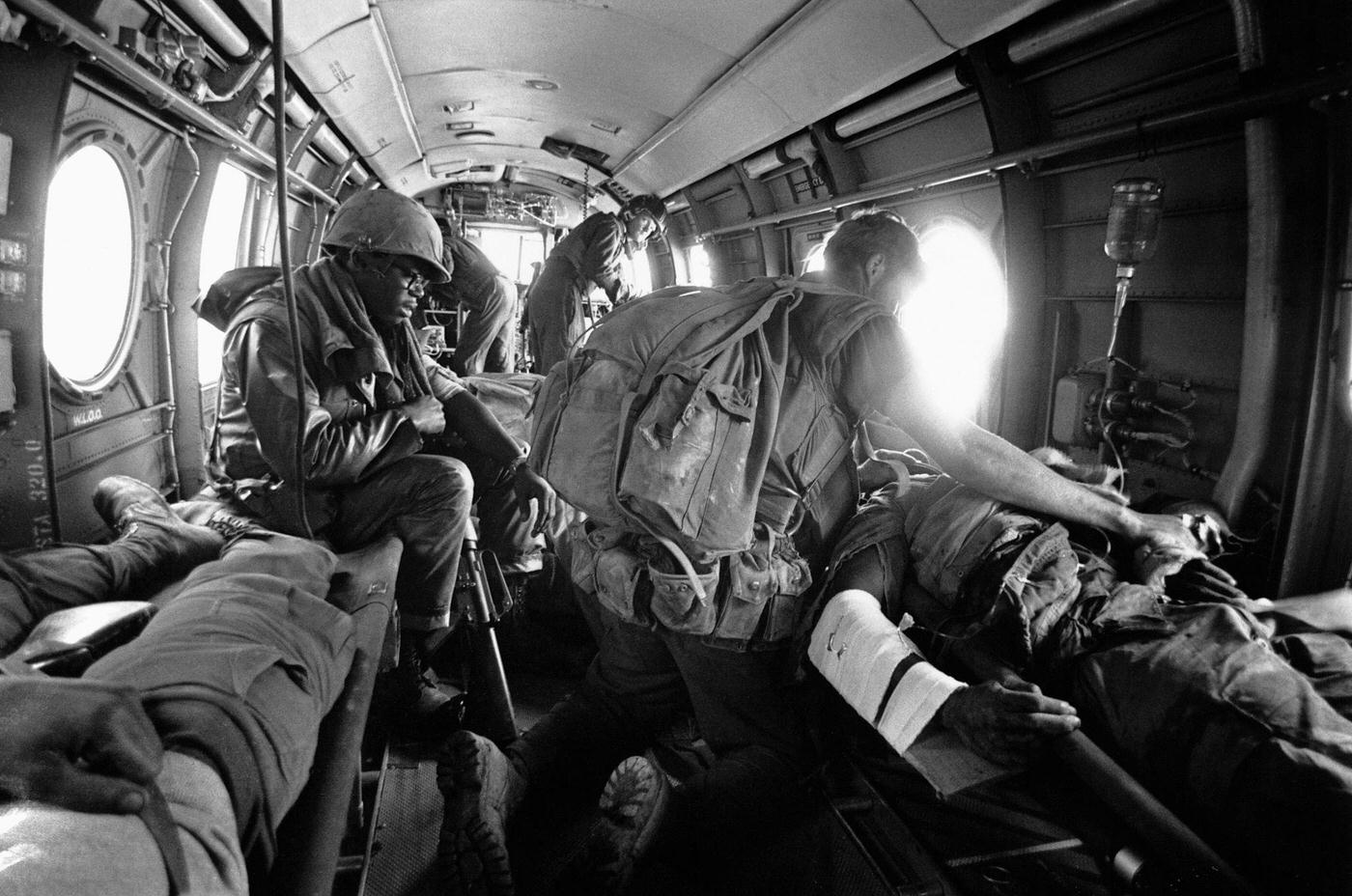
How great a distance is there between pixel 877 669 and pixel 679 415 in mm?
863

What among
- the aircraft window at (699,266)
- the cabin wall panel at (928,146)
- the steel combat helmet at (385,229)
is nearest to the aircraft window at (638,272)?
the aircraft window at (699,266)

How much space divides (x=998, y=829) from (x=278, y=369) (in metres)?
3.25

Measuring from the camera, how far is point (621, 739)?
2551 millimetres

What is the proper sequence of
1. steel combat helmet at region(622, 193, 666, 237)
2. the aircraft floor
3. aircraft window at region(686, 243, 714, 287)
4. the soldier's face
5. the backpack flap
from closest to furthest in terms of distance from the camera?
the backpack flap → the aircraft floor → the soldier's face → steel combat helmet at region(622, 193, 666, 237) → aircraft window at region(686, 243, 714, 287)

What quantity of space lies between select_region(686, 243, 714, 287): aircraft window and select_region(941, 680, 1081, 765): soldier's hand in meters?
9.05

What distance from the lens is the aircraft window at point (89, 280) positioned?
3.78 metres

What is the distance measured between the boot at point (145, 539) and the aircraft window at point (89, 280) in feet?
4.79

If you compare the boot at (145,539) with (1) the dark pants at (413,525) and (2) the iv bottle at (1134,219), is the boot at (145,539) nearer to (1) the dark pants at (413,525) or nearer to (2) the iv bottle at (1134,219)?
(1) the dark pants at (413,525)

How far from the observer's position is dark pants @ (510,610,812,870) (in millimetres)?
2205

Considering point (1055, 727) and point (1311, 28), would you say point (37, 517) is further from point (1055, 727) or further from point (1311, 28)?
point (1311, 28)

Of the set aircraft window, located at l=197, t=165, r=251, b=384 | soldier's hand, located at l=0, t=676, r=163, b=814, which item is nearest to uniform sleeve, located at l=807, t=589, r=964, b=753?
soldier's hand, located at l=0, t=676, r=163, b=814

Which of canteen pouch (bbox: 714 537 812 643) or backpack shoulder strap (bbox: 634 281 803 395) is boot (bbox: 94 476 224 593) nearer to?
backpack shoulder strap (bbox: 634 281 803 395)

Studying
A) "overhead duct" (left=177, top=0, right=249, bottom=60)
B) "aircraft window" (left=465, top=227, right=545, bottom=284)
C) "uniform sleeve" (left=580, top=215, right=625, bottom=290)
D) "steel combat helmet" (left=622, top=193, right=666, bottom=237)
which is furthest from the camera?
"aircraft window" (left=465, top=227, right=545, bottom=284)

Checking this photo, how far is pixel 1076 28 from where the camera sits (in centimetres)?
350
